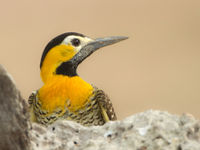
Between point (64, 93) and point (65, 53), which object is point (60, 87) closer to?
point (64, 93)

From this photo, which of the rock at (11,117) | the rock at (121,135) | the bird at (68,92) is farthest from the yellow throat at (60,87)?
the rock at (11,117)

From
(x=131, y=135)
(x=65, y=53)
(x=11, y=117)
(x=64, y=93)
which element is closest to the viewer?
(x=11, y=117)

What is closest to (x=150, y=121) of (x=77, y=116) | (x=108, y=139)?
(x=108, y=139)

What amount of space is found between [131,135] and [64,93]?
55.7 inches

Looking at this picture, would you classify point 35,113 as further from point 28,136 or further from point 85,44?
point 28,136

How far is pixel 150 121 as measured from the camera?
6.01ft

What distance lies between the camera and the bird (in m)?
3.06

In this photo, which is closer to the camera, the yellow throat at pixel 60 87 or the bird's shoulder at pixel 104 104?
the yellow throat at pixel 60 87

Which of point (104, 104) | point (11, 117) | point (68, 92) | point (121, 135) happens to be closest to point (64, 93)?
point (68, 92)

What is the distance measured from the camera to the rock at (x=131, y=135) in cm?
176

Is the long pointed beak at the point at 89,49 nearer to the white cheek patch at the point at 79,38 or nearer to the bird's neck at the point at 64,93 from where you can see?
the white cheek patch at the point at 79,38

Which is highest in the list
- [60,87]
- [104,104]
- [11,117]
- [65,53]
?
[65,53]

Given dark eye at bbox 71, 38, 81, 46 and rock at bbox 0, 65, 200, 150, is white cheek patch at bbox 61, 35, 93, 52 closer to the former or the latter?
dark eye at bbox 71, 38, 81, 46

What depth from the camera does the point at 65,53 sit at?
11.1 feet
